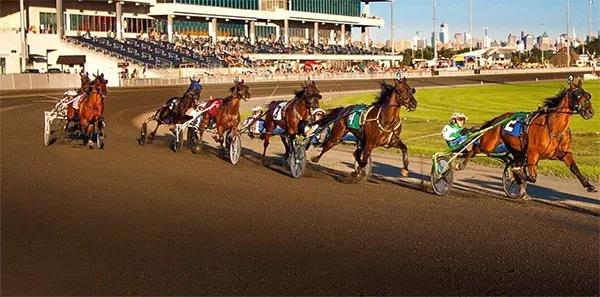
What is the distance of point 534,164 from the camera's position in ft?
37.4

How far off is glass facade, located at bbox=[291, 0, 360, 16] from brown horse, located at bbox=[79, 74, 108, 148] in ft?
290

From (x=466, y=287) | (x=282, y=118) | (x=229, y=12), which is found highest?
(x=229, y=12)

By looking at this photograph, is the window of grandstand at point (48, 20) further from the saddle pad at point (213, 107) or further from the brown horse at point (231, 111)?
the brown horse at point (231, 111)

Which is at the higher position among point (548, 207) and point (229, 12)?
point (229, 12)

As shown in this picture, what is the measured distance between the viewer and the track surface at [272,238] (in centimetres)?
745

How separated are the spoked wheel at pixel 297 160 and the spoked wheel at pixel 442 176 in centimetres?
278

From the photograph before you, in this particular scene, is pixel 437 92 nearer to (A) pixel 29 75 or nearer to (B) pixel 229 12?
(A) pixel 29 75

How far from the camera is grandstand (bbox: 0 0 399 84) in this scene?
69375 millimetres

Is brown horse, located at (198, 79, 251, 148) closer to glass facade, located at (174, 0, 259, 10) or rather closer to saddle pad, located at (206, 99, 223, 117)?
saddle pad, located at (206, 99, 223, 117)

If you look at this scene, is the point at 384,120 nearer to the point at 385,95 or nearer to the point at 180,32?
the point at 385,95

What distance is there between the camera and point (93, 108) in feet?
65.0

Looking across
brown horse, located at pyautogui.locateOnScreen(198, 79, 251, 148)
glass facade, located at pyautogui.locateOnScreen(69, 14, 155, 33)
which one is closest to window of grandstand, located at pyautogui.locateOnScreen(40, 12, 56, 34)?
glass facade, located at pyautogui.locateOnScreen(69, 14, 155, 33)

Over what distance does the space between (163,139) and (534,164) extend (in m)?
13.9

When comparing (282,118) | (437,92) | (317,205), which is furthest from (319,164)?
(437,92)
